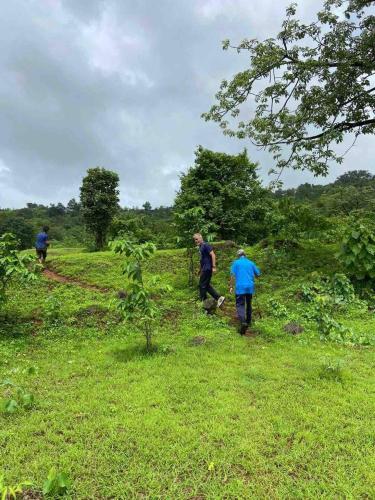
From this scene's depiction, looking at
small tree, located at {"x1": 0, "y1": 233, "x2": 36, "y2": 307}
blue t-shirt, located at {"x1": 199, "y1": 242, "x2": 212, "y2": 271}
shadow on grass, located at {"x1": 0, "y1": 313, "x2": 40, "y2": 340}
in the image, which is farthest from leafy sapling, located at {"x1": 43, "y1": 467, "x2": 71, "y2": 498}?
blue t-shirt, located at {"x1": 199, "y1": 242, "x2": 212, "y2": 271}

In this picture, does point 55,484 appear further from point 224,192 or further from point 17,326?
point 224,192

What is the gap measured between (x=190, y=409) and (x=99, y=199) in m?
29.5

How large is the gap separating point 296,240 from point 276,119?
16.5 feet

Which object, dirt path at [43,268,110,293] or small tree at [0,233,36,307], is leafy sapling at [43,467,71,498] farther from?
Answer: dirt path at [43,268,110,293]

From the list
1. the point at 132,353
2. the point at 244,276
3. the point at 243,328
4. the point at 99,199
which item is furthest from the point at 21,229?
the point at 132,353

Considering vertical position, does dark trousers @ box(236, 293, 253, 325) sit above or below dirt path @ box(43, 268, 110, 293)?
below

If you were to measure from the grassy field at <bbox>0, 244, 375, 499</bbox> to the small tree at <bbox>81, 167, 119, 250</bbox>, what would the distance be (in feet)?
78.1

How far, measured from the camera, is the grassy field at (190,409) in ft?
14.0

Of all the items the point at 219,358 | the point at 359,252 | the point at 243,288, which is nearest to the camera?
the point at 219,358

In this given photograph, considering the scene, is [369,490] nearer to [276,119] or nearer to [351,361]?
[351,361]

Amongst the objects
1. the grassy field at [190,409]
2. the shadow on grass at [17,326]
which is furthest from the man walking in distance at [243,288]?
the shadow on grass at [17,326]

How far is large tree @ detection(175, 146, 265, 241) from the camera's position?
95.3ft

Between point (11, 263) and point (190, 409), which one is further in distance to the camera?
point (11, 263)

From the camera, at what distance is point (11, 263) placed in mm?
9258
